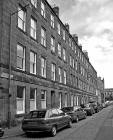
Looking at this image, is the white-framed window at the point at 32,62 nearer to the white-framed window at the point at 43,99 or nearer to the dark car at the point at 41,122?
the white-framed window at the point at 43,99

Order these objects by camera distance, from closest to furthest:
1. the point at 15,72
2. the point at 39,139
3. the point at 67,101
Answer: the point at 39,139 → the point at 15,72 → the point at 67,101

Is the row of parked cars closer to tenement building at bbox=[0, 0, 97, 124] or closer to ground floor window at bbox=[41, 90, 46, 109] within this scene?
tenement building at bbox=[0, 0, 97, 124]

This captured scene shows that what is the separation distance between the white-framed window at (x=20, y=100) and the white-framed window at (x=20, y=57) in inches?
69.0

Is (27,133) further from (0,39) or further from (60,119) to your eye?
(0,39)

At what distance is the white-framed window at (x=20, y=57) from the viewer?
1934 centimetres

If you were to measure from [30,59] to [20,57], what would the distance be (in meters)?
2.15

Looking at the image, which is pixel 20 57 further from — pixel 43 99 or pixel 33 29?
pixel 43 99

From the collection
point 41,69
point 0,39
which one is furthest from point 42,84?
point 0,39

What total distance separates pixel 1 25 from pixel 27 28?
4488mm

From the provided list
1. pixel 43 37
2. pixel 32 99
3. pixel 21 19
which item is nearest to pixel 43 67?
pixel 43 37

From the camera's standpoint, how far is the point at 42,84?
78.3 feet

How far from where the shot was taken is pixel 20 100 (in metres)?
19.2

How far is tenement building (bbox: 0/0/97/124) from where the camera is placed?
1688 cm

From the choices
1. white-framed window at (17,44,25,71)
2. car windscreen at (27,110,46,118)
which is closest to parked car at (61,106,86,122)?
white-framed window at (17,44,25,71)
